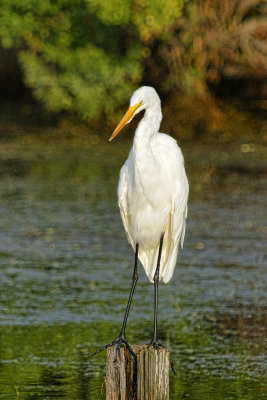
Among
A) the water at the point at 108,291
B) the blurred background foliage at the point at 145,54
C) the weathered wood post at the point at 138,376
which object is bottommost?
the weathered wood post at the point at 138,376

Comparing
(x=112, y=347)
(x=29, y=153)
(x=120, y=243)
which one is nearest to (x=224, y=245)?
(x=120, y=243)

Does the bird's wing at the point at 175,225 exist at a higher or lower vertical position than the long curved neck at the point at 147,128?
lower

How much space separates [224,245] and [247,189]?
4.11m

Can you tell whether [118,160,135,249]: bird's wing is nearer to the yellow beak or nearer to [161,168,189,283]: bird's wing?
[161,168,189,283]: bird's wing

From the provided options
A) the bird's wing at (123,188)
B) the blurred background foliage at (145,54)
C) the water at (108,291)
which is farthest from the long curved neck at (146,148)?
the blurred background foliage at (145,54)

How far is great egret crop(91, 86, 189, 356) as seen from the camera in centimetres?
586

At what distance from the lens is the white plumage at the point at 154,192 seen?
5.86 m

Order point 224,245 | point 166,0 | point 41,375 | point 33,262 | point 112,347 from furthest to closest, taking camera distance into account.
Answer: point 166,0 < point 224,245 < point 33,262 < point 41,375 < point 112,347

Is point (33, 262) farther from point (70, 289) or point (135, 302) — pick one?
point (135, 302)

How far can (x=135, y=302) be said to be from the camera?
870cm

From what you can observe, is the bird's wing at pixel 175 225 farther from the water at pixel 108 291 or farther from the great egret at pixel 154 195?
the water at pixel 108 291

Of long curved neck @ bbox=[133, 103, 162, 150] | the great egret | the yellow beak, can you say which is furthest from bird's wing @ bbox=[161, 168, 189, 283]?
the yellow beak

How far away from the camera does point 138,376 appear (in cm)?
504

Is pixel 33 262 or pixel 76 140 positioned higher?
pixel 76 140
